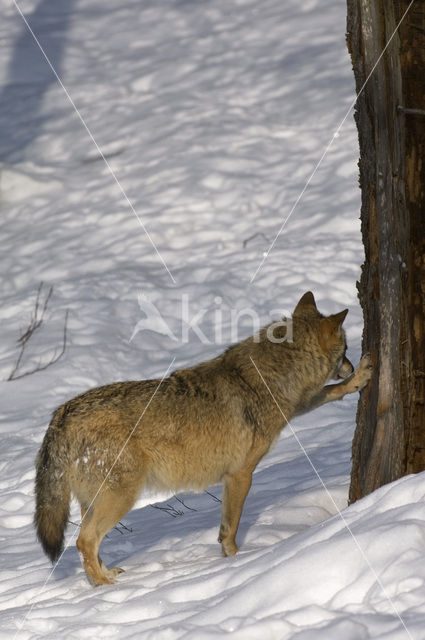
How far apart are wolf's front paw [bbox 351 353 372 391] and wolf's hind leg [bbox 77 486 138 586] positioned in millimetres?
1513

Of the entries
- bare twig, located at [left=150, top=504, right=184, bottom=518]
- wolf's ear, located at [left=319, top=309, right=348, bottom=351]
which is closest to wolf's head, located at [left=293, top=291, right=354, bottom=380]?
wolf's ear, located at [left=319, top=309, right=348, bottom=351]

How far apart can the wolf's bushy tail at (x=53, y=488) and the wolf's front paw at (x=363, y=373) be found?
5.99ft

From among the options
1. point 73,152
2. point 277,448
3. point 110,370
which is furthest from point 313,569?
point 73,152

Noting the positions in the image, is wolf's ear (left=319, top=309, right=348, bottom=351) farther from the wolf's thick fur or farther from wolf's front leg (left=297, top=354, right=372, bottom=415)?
wolf's front leg (left=297, top=354, right=372, bottom=415)

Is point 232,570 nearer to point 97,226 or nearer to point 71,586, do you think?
point 71,586

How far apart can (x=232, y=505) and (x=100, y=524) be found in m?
0.88

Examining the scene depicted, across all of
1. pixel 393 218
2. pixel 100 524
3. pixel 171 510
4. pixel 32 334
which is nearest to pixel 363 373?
pixel 393 218

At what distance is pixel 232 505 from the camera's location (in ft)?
18.7

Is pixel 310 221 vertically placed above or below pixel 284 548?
below

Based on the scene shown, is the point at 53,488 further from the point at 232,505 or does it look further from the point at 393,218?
the point at 393,218

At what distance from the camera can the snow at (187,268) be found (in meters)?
3.94

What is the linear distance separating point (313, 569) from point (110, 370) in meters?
5.71

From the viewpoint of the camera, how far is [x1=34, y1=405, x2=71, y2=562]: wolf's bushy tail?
17.4 ft

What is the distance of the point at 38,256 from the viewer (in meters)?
11.7
